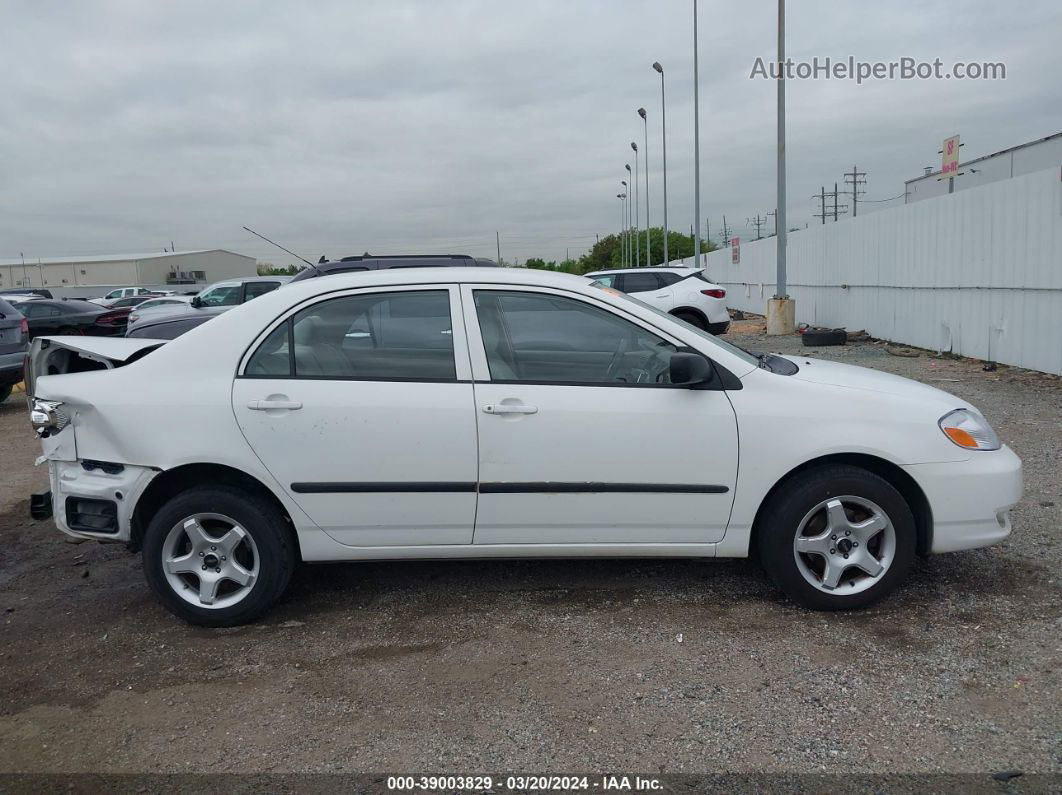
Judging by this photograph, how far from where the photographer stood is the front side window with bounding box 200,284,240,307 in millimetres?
16875

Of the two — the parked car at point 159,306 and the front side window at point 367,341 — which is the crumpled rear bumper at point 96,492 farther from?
the parked car at point 159,306

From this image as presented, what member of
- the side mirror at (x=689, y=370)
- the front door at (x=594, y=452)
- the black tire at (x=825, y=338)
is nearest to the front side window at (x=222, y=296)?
the black tire at (x=825, y=338)

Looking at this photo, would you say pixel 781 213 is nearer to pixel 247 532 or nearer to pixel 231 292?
pixel 231 292

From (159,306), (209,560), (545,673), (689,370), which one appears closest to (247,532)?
(209,560)

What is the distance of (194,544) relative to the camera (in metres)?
4.10

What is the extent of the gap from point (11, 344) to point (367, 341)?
31.4ft

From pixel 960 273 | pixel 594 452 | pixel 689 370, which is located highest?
pixel 960 273

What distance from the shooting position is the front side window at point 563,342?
163 inches

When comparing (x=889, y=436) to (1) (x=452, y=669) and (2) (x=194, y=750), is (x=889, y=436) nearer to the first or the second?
(1) (x=452, y=669)

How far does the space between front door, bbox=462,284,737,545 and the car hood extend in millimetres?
592

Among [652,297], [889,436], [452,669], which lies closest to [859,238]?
[652,297]

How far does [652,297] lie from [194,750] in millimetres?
14902

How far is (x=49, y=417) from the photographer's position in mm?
4129

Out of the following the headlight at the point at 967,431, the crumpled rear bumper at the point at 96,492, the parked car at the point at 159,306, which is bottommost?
the crumpled rear bumper at the point at 96,492
